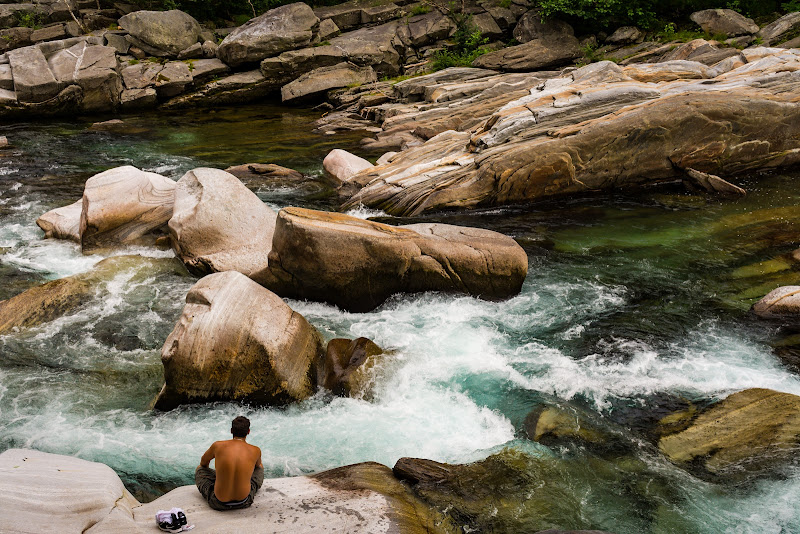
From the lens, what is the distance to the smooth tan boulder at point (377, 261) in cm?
1002

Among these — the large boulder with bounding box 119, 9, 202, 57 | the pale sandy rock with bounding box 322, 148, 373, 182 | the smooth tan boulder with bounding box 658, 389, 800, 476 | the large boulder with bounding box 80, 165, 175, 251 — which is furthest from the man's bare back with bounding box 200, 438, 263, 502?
the large boulder with bounding box 119, 9, 202, 57

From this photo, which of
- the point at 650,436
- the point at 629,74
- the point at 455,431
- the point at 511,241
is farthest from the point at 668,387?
the point at 629,74

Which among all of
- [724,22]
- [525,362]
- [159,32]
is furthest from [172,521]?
[159,32]

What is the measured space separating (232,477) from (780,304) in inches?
342

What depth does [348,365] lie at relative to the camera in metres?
8.71

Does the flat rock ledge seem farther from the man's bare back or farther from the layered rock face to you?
the layered rock face

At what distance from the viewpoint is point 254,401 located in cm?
812

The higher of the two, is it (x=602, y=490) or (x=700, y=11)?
(x=700, y=11)

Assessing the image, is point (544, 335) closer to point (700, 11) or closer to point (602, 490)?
point (602, 490)

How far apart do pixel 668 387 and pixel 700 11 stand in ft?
79.9

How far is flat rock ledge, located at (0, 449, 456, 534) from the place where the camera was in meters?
5.13

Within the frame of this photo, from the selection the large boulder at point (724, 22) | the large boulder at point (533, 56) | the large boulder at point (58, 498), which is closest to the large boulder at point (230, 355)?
the large boulder at point (58, 498)

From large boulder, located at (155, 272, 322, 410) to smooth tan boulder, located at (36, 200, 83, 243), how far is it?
6.50 m

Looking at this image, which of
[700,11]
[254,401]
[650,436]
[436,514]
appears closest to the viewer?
[436,514]
